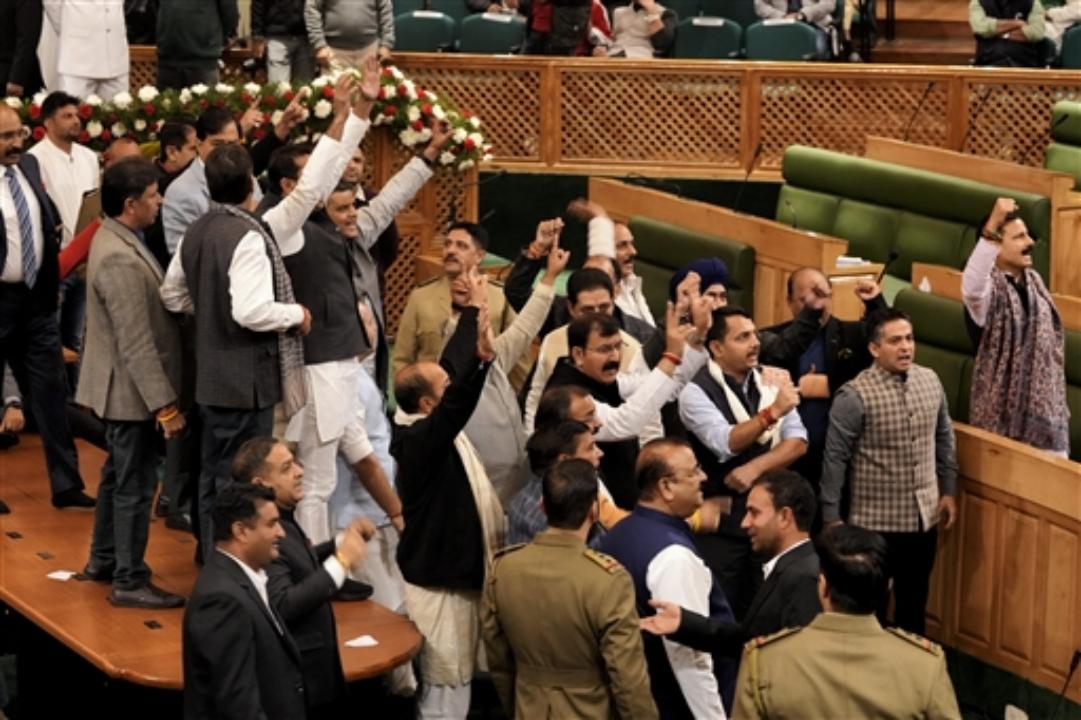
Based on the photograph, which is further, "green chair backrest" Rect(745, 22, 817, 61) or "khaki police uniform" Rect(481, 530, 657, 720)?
"green chair backrest" Rect(745, 22, 817, 61)

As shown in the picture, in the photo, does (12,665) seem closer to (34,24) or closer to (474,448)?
(474,448)

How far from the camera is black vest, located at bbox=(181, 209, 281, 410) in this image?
23.3ft

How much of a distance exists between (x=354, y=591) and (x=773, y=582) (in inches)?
75.3

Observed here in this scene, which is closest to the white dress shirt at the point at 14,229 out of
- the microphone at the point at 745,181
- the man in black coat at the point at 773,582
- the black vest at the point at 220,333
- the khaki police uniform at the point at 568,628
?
the black vest at the point at 220,333

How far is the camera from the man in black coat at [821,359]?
8273 mm

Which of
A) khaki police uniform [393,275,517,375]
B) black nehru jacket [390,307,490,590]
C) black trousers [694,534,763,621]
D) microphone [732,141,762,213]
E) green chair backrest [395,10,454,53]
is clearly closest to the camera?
black nehru jacket [390,307,490,590]

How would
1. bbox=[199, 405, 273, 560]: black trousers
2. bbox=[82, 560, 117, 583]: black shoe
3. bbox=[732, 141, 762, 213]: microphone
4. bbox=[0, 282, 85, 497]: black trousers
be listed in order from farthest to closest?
bbox=[732, 141, 762, 213]: microphone → bbox=[0, 282, 85, 497]: black trousers → bbox=[82, 560, 117, 583]: black shoe → bbox=[199, 405, 273, 560]: black trousers

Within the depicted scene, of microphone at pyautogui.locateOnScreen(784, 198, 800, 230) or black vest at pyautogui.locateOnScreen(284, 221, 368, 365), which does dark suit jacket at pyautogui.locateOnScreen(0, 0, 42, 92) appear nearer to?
microphone at pyautogui.locateOnScreen(784, 198, 800, 230)

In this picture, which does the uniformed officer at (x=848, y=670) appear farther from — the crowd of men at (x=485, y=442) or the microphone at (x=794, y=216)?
the microphone at (x=794, y=216)

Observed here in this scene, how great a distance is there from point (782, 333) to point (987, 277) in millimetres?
786

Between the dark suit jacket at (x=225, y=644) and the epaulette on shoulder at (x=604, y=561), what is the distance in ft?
2.81

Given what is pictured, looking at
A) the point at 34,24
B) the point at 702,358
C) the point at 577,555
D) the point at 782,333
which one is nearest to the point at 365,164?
the point at 34,24

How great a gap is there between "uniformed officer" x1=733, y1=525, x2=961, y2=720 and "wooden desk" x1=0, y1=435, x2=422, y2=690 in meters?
1.98

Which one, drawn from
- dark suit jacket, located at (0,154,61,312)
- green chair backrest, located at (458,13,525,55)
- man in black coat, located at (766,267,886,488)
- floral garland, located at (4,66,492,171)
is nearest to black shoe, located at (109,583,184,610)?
dark suit jacket, located at (0,154,61,312)
